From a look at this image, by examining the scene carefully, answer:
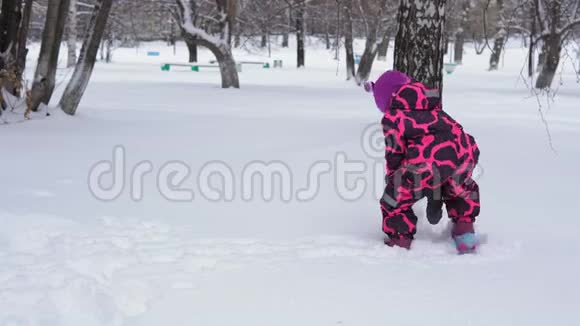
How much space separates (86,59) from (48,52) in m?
0.56

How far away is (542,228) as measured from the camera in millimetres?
3936

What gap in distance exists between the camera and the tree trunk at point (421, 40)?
5383mm

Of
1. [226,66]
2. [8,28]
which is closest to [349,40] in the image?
[226,66]

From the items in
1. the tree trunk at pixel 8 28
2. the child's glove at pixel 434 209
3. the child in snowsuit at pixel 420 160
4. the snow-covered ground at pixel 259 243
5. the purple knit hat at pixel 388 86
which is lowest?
the snow-covered ground at pixel 259 243

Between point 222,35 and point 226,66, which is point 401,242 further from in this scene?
point 222,35

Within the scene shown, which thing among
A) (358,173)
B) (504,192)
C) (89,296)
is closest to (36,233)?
(89,296)

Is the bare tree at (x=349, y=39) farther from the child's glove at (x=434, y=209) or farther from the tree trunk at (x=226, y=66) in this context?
the child's glove at (x=434, y=209)

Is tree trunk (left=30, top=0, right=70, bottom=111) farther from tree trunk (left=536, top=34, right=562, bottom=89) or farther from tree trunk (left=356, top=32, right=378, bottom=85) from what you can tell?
tree trunk (left=536, top=34, right=562, bottom=89)

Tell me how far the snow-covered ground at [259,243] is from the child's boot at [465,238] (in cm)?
7

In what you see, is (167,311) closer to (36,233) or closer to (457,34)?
(36,233)

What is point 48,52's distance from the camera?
834 centimetres

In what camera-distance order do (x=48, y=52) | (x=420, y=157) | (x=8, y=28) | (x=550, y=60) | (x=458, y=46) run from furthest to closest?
(x=458, y=46)
(x=550, y=60)
(x=48, y=52)
(x=8, y=28)
(x=420, y=157)

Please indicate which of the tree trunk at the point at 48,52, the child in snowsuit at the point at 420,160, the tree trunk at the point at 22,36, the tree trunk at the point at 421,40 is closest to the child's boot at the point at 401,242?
the child in snowsuit at the point at 420,160

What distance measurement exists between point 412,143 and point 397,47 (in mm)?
2438
